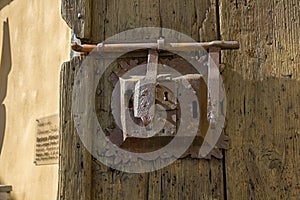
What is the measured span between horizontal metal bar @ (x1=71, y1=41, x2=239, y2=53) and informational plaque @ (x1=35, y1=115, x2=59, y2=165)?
1790 mm

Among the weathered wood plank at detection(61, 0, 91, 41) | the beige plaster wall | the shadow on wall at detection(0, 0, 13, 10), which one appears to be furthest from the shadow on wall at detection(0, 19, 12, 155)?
the weathered wood plank at detection(61, 0, 91, 41)

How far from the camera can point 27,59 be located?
3.04 meters

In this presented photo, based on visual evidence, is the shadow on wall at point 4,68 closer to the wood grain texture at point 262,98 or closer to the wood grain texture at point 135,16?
the wood grain texture at point 135,16

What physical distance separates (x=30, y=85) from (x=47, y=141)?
335 mm

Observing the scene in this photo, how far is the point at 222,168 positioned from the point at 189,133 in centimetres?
8

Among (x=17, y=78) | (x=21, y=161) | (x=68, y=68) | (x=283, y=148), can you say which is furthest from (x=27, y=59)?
(x=283, y=148)

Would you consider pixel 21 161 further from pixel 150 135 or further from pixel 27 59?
pixel 150 135

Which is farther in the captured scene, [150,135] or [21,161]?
[21,161]

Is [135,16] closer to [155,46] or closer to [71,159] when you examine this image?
[155,46]

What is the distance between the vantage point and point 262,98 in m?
0.95

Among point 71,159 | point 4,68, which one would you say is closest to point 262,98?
point 71,159

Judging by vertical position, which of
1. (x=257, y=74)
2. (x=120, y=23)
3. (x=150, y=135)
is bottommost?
(x=150, y=135)

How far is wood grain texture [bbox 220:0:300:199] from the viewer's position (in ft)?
3.02

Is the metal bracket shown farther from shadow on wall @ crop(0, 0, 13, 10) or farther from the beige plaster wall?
shadow on wall @ crop(0, 0, 13, 10)
